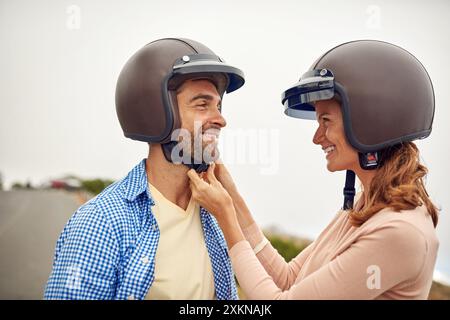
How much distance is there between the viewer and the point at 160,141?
2996 mm

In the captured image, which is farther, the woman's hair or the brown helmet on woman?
the brown helmet on woman

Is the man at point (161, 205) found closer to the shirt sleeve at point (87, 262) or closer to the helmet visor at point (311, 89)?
the shirt sleeve at point (87, 262)

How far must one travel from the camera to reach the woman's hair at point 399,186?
256 centimetres

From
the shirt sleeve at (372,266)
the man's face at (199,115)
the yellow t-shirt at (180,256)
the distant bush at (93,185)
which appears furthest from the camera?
the distant bush at (93,185)

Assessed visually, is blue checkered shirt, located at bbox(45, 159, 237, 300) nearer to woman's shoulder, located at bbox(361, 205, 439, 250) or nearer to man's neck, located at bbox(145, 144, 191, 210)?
man's neck, located at bbox(145, 144, 191, 210)

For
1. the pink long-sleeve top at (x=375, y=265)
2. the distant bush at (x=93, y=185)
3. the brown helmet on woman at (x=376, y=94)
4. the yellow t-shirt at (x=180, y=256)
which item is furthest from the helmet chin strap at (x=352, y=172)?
the distant bush at (x=93, y=185)

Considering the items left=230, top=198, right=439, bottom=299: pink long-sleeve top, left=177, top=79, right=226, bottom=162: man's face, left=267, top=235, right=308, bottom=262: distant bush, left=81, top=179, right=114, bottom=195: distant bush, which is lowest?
left=81, top=179, right=114, bottom=195: distant bush

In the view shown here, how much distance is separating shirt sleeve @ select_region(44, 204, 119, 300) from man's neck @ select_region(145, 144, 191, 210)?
21.8 inches

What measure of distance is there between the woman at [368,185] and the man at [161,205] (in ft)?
0.66

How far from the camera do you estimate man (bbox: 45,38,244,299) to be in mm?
2543

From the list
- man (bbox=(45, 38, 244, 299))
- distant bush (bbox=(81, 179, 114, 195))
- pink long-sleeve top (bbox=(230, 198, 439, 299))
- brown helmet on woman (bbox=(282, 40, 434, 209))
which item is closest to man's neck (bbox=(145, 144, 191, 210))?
man (bbox=(45, 38, 244, 299))

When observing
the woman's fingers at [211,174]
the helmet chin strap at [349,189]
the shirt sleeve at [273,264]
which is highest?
the woman's fingers at [211,174]
